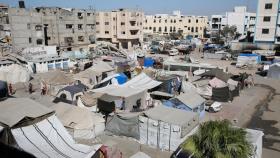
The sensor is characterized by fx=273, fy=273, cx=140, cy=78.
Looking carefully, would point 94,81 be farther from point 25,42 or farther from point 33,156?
point 25,42

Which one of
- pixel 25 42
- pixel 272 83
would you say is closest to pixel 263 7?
pixel 272 83

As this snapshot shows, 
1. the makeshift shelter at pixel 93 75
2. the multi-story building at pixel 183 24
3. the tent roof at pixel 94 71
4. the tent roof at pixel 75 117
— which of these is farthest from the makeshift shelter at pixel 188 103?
the multi-story building at pixel 183 24

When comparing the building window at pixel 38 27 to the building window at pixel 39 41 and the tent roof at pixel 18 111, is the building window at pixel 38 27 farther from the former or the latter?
the tent roof at pixel 18 111

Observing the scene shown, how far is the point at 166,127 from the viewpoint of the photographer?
14.5 metres

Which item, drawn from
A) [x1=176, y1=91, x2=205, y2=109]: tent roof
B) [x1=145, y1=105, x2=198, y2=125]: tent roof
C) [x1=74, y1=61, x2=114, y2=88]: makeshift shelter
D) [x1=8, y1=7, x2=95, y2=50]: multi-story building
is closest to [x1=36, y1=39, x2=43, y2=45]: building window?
[x1=8, y1=7, x2=95, y2=50]: multi-story building

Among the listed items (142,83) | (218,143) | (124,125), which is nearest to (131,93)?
(142,83)

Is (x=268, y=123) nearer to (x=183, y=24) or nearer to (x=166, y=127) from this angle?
(x=166, y=127)

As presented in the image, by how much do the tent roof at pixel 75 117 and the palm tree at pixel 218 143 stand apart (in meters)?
8.39

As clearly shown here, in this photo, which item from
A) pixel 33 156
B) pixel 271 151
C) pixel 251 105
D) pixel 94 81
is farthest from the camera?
pixel 94 81

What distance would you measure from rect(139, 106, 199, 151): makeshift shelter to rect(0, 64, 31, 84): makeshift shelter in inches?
809

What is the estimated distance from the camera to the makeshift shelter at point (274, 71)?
111ft

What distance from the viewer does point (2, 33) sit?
164 feet

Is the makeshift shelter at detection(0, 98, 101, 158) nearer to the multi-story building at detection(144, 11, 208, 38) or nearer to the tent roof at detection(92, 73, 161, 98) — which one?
the tent roof at detection(92, 73, 161, 98)

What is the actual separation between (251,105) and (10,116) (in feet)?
62.4
